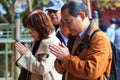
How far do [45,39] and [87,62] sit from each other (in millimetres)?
967

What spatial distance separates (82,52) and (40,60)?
830mm

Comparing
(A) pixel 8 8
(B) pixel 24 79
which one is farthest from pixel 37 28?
(A) pixel 8 8

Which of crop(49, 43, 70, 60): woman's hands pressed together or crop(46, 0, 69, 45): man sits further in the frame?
crop(46, 0, 69, 45): man

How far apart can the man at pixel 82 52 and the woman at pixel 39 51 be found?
0.61 m

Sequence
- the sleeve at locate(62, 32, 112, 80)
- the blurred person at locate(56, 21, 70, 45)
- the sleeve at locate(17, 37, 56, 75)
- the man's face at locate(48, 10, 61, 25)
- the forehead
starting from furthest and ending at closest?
1. the man's face at locate(48, 10, 61, 25)
2. the blurred person at locate(56, 21, 70, 45)
3. the sleeve at locate(17, 37, 56, 75)
4. the forehead
5. the sleeve at locate(62, 32, 112, 80)

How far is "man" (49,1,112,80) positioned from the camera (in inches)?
115

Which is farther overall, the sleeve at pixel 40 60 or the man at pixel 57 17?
the man at pixel 57 17

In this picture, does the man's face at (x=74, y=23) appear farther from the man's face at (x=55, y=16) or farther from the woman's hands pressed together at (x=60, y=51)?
the man's face at (x=55, y=16)

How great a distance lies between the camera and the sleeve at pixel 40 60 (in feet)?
12.2

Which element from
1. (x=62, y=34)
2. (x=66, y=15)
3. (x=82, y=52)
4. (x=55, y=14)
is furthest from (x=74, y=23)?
(x=55, y=14)

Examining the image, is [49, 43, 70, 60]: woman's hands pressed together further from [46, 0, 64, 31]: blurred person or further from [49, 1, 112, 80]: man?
[46, 0, 64, 31]: blurred person

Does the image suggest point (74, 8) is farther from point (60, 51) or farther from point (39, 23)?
point (39, 23)

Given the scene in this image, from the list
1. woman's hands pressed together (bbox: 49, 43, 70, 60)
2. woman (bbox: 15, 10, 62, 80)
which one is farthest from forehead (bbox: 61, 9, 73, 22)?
woman (bbox: 15, 10, 62, 80)

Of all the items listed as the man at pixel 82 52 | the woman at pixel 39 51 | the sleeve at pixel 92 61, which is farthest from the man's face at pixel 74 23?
the woman at pixel 39 51
